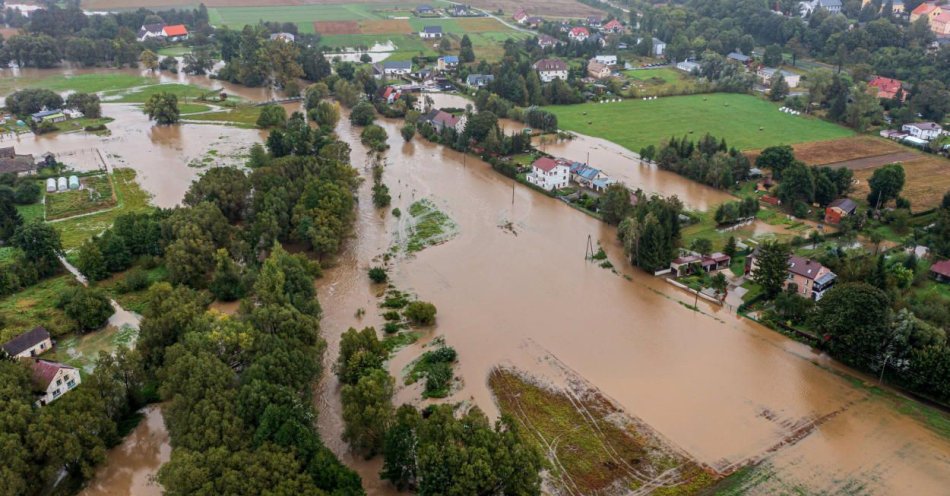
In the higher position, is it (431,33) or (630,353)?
(431,33)

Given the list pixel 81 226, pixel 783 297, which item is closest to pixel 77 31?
pixel 81 226

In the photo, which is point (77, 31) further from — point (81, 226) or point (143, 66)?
point (81, 226)

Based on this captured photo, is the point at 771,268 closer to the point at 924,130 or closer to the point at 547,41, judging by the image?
the point at 924,130

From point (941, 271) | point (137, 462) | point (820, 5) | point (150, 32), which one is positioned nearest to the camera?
point (137, 462)

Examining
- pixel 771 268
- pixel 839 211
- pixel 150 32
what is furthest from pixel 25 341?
pixel 150 32

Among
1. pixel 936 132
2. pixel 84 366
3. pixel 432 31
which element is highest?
pixel 432 31

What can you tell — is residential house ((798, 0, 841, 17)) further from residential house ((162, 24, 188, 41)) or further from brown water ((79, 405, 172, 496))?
brown water ((79, 405, 172, 496))
